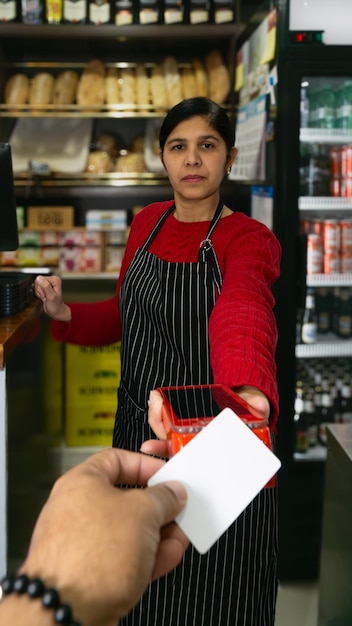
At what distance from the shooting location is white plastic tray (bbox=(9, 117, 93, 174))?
392 centimetres

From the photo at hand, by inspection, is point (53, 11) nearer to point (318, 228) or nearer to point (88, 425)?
point (318, 228)

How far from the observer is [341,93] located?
3080mm

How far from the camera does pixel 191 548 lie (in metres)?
1.68

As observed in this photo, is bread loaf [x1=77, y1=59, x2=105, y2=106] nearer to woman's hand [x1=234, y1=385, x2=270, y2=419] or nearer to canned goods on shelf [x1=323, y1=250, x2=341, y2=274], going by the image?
canned goods on shelf [x1=323, y1=250, x2=341, y2=274]

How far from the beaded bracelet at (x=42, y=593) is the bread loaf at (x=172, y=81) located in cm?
347

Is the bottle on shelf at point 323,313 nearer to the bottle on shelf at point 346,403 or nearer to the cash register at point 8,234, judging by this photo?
the bottle on shelf at point 346,403

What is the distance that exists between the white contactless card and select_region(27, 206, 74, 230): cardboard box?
3.30 meters

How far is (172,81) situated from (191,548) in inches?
112

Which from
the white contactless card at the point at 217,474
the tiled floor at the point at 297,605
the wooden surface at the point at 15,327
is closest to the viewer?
the white contactless card at the point at 217,474

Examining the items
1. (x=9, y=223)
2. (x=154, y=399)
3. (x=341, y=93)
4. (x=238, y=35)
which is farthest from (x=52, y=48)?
(x=154, y=399)

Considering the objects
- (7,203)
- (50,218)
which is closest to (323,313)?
(50,218)

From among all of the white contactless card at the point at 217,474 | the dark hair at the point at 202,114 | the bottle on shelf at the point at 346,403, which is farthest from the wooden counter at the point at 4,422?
the bottle on shelf at the point at 346,403

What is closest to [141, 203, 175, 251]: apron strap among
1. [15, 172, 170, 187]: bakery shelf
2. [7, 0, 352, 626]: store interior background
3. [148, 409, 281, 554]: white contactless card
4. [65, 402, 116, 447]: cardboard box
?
[7, 0, 352, 626]: store interior background

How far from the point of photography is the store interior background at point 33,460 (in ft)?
7.72
